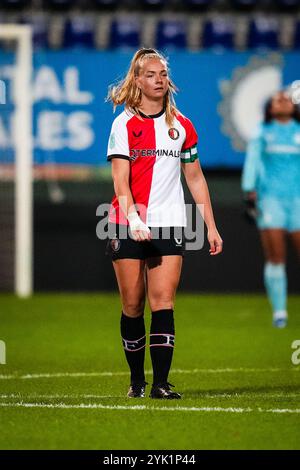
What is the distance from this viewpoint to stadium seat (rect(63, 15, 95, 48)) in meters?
16.4

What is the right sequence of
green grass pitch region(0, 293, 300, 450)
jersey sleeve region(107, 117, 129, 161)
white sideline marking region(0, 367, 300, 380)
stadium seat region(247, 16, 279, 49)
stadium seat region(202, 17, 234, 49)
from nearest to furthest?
1. green grass pitch region(0, 293, 300, 450)
2. jersey sleeve region(107, 117, 129, 161)
3. white sideline marking region(0, 367, 300, 380)
4. stadium seat region(202, 17, 234, 49)
5. stadium seat region(247, 16, 279, 49)

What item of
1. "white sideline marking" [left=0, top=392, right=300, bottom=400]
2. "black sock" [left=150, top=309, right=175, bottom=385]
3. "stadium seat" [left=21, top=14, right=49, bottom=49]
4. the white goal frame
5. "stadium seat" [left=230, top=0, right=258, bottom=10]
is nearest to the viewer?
"black sock" [left=150, top=309, right=175, bottom=385]

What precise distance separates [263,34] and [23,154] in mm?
3947

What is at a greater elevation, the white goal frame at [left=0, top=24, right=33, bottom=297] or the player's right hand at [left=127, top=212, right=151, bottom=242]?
the white goal frame at [left=0, top=24, right=33, bottom=297]

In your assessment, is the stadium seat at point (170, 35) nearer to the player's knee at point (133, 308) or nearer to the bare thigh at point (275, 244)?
the bare thigh at point (275, 244)

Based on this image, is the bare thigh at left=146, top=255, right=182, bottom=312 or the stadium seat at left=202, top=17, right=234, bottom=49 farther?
the stadium seat at left=202, top=17, right=234, bottom=49

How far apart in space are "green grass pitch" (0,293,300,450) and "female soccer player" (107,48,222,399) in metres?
0.51

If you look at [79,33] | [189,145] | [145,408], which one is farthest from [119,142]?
→ [79,33]

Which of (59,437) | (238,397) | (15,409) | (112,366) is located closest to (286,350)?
(112,366)

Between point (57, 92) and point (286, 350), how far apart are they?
614 centimetres

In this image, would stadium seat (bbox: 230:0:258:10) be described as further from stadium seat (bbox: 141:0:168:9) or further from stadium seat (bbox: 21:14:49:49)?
stadium seat (bbox: 21:14:49:49)

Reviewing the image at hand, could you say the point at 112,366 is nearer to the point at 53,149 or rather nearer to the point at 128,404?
the point at 128,404

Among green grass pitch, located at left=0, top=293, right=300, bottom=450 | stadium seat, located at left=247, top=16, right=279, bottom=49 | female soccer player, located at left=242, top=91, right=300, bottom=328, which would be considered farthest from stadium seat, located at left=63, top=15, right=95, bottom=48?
female soccer player, located at left=242, top=91, right=300, bottom=328

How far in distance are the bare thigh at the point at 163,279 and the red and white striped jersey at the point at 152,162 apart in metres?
0.19
